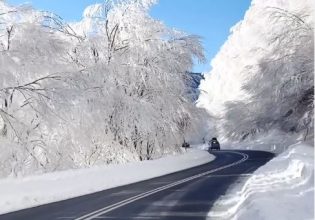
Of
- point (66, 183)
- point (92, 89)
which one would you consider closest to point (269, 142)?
point (92, 89)

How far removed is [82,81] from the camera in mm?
22219

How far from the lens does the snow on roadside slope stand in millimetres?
15312

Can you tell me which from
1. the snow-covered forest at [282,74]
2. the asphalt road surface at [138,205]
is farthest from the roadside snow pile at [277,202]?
the snow-covered forest at [282,74]

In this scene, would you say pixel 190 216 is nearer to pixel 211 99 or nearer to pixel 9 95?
pixel 9 95

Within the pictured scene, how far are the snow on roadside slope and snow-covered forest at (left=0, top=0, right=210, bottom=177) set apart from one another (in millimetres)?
2535

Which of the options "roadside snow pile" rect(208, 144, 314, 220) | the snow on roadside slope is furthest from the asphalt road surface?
the snow on roadside slope

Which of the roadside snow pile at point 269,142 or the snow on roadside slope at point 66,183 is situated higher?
the roadside snow pile at point 269,142

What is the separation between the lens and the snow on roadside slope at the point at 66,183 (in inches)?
603

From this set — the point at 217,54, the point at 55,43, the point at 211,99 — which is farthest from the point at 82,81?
the point at 217,54

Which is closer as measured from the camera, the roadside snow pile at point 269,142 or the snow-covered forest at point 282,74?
A: the snow-covered forest at point 282,74

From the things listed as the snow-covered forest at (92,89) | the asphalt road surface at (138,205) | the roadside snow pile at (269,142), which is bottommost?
the asphalt road surface at (138,205)

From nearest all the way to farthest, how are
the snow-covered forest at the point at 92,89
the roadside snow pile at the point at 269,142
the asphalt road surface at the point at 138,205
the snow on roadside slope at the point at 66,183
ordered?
the asphalt road surface at the point at 138,205 → the snow on roadside slope at the point at 66,183 → the snow-covered forest at the point at 92,89 → the roadside snow pile at the point at 269,142

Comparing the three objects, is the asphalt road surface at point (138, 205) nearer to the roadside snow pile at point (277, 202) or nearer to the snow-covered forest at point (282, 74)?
the roadside snow pile at point (277, 202)

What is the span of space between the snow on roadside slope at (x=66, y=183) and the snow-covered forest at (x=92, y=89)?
254 centimetres
